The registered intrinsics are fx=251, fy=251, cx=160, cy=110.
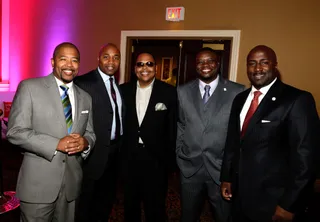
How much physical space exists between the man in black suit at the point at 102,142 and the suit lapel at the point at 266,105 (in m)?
1.34

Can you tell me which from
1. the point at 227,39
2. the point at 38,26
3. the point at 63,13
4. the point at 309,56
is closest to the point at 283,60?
the point at 309,56

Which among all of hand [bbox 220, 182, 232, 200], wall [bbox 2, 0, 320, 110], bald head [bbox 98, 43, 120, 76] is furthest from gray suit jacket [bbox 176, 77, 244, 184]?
wall [bbox 2, 0, 320, 110]

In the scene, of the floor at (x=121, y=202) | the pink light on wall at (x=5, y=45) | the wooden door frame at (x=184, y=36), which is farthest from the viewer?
the pink light on wall at (x=5, y=45)

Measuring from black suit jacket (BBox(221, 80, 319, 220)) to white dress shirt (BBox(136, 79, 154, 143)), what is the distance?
103 cm

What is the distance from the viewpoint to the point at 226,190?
2191 mm

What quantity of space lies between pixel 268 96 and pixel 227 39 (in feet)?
9.36

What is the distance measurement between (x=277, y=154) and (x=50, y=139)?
1.60m

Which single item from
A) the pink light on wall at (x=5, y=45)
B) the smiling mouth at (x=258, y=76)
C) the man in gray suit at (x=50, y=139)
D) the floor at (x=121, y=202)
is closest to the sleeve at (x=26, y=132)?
the man in gray suit at (x=50, y=139)

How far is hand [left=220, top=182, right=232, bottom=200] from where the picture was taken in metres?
2.17

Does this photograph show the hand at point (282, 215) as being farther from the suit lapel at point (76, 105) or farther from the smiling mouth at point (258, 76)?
the suit lapel at point (76, 105)

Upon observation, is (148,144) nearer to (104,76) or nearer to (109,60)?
(104,76)

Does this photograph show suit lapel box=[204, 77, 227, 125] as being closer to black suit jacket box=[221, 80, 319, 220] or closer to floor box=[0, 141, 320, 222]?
black suit jacket box=[221, 80, 319, 220]

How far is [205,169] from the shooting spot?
234 centimetres

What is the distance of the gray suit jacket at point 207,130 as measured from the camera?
2.31 m
